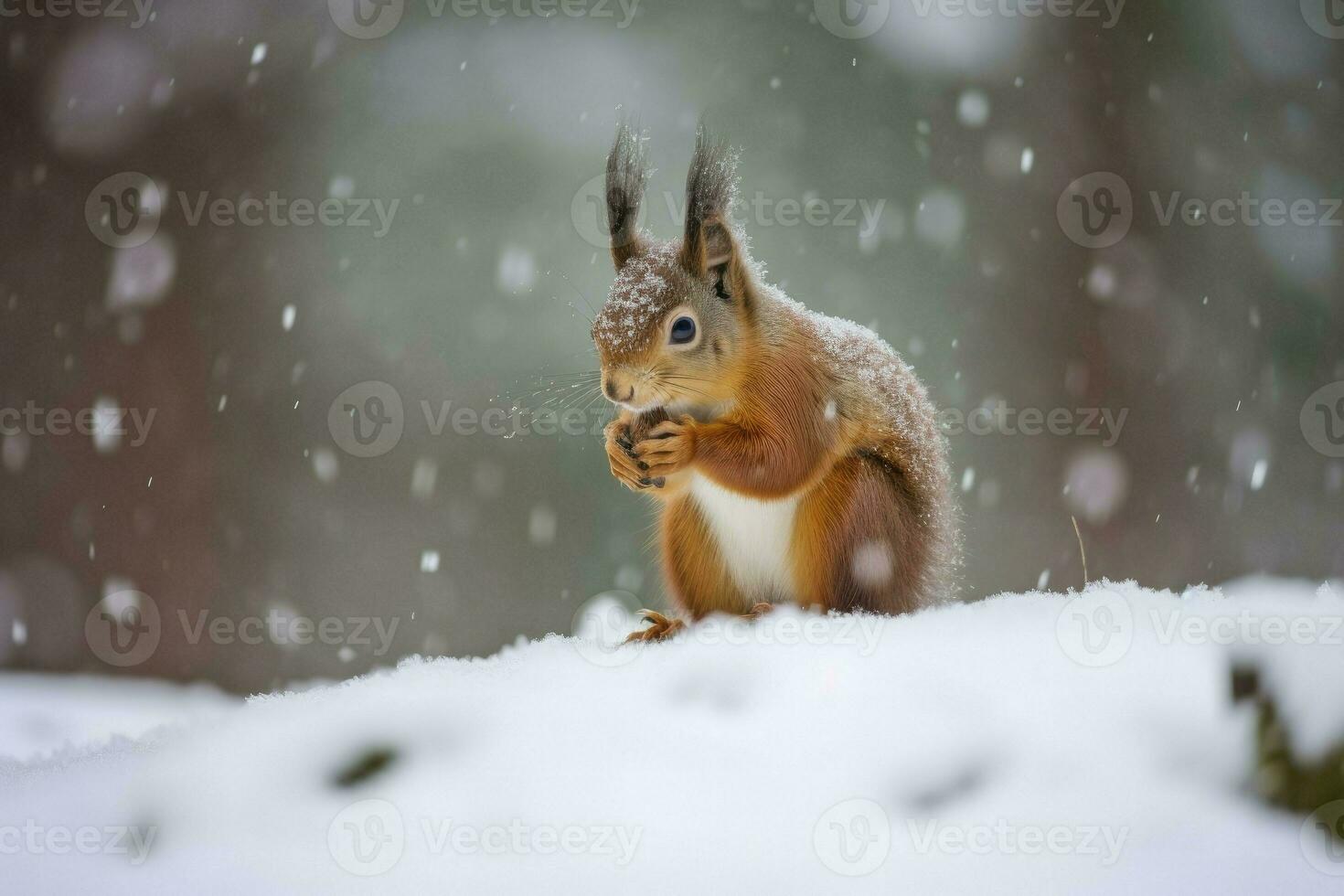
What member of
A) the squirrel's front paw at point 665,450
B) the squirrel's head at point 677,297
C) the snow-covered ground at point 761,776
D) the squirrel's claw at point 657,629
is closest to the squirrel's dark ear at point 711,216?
the squirrel's head at point 677,297

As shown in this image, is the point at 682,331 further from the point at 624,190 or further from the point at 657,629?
the point at 657,629

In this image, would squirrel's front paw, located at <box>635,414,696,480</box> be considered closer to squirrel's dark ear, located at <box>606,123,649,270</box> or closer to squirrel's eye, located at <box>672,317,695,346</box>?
squirrel's eye, located at <box>672,317,695,346</box>

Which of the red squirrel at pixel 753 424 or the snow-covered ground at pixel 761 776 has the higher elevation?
the red squirrel at pixel 753 424

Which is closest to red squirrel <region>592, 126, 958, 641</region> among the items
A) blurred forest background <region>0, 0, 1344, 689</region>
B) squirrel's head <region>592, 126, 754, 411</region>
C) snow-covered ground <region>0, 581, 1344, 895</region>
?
squirrel's head <region>592, 126, 754, 411</region>

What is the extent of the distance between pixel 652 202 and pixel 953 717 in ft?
6.96

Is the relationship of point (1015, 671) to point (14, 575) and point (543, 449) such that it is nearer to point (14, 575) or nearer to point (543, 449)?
point (543, 449)

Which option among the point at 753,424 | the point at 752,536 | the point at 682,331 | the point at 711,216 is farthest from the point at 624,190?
the point at 752,536

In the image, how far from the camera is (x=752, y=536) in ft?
5.01

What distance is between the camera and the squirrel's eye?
139cm

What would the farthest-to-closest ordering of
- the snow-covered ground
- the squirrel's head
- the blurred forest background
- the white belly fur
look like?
the blurred forest background → the white belly fur → the squirrel's head → the snow-covered ground

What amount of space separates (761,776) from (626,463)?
62 cm

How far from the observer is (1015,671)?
993 mm

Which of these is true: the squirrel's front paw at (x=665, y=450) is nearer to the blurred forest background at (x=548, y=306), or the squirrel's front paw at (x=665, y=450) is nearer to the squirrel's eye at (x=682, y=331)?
the squirrel's eye at (x=682, y=331)

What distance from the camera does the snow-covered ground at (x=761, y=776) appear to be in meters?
0.79
